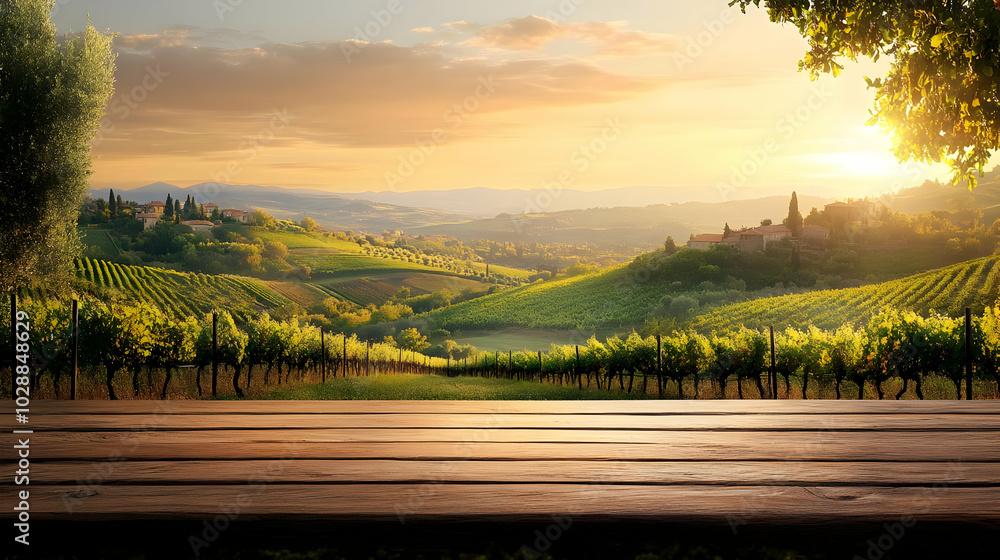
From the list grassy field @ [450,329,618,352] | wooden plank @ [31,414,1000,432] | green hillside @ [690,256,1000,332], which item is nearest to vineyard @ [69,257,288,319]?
grassy field @ [450,329,618,352]

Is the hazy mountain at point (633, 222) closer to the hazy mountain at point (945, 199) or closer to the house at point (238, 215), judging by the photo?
the hazy mountain at point (945, 199)

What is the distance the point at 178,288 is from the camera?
5731cm

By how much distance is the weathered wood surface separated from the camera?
5.84 ft

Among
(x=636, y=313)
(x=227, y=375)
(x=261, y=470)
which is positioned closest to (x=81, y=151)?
(x=227, y=375)

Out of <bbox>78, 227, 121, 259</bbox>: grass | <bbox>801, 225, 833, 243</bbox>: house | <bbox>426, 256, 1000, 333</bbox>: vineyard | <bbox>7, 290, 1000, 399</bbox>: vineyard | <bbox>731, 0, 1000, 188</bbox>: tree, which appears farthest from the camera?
<bbox>801, 225, 833, 243</bbox>: house

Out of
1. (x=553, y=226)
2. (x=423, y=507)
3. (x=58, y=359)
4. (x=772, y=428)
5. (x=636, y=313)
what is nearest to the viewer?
(x=423, y=507)

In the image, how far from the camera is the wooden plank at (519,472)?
1.98 m

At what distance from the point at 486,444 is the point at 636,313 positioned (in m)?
70.1

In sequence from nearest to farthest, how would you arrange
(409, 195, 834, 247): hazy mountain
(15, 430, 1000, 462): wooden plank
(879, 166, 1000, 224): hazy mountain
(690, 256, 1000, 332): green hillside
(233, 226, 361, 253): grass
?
(15, 430, 1000, 462): wooden plank, (690, 256, 1000, 332): green hillside, (879, 166, 1000, 224): hazy mountain, (233, 226, 361, 253): grass, (409, 195, 834, 247): hazy mountain

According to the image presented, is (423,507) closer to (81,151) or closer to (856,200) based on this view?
(81,151)

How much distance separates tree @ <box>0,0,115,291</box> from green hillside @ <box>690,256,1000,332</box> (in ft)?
123

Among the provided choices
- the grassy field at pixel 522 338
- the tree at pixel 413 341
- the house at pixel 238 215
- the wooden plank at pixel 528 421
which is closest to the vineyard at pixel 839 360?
the wooden plank at pixel 528 421

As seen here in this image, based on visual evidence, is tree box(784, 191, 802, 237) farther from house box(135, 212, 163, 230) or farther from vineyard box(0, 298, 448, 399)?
house box(135, 212, 163, 230)

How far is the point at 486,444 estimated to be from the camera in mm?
2367
